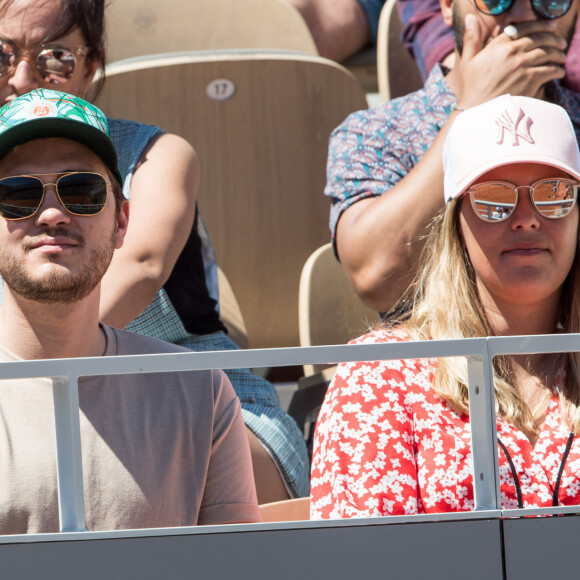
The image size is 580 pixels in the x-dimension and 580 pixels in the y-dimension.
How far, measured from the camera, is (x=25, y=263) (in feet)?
4.33

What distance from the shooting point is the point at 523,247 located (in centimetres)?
148

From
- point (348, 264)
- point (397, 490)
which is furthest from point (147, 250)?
point (397, 490)

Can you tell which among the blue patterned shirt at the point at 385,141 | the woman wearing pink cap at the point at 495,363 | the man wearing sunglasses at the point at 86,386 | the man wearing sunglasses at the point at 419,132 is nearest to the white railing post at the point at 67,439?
the man wearing sunglasses at the point at 86,386

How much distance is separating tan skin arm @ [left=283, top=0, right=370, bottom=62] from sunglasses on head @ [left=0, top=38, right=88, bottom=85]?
1.44 m

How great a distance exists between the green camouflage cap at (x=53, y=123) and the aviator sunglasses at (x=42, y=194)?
0.19 ft

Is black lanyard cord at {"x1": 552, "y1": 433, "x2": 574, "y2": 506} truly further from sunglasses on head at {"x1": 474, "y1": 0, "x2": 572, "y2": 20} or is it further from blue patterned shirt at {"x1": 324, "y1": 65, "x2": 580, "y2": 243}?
sunglasses on head at {"x1": 474, "y1": 0, "x2": 572, "y2": 20}

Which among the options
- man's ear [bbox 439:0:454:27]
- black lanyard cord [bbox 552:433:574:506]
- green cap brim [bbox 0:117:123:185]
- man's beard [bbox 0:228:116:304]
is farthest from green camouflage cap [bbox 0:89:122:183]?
man's ear [bbox 439:0:454:27]

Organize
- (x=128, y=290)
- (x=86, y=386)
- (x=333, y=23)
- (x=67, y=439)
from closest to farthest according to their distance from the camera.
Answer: (x=67, y=439)
(x=86, y=386)
(x=128, y=290)
(x=333, y=23)

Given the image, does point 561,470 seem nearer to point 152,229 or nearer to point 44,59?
point 152,229

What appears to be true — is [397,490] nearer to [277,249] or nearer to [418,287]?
[418,287]

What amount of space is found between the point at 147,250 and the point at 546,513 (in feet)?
3.19

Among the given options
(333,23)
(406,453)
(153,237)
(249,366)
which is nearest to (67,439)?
(249,366)

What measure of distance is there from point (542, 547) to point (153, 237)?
3.28 ft

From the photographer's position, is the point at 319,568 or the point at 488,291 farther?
the point at 488,291
